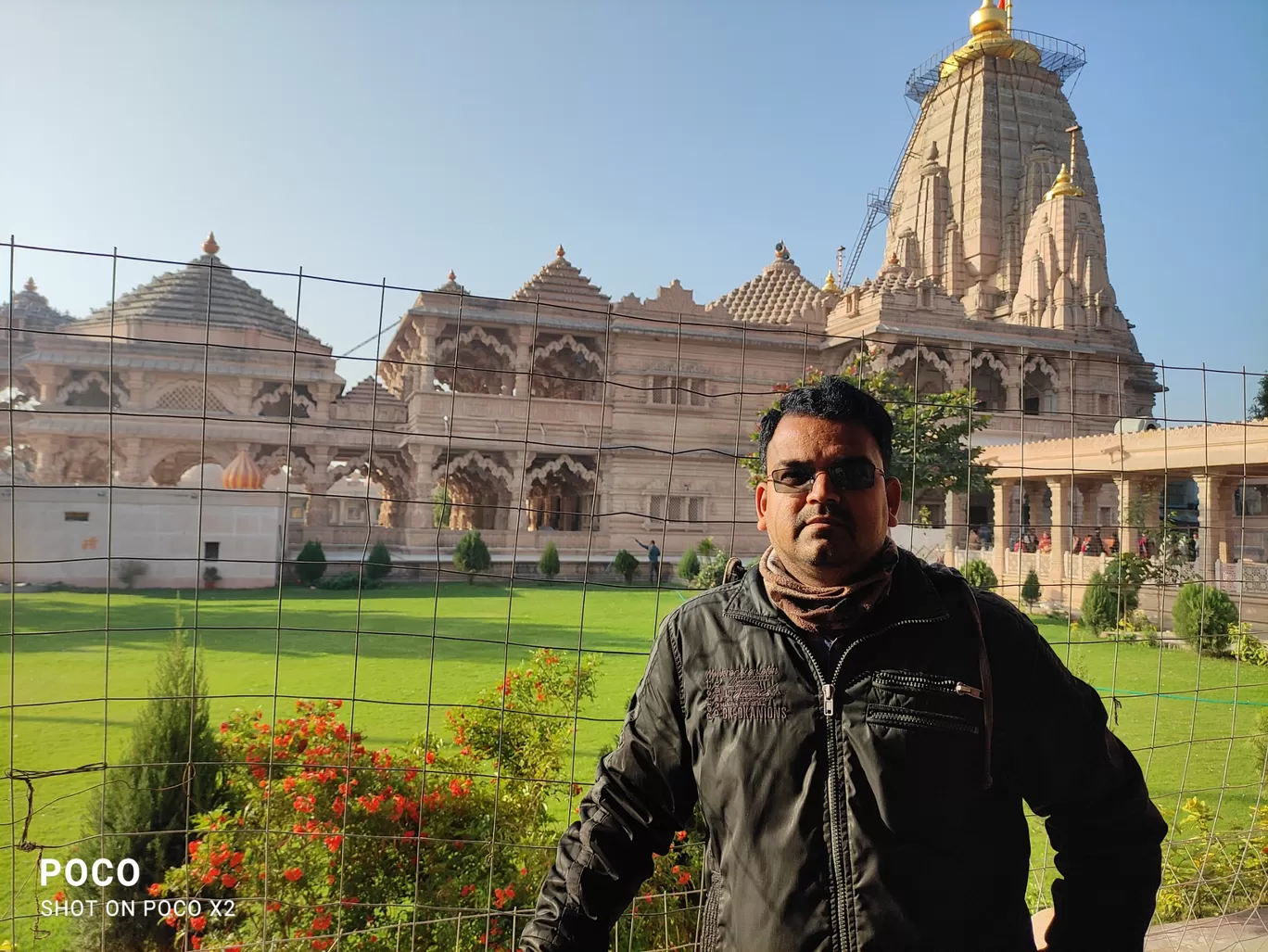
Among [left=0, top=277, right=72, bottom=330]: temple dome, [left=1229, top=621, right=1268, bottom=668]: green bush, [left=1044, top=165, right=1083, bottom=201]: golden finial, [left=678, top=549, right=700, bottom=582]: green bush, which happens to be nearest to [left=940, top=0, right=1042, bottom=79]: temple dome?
[left=1044, top=165, right=1083, bottom=201]: golden finial

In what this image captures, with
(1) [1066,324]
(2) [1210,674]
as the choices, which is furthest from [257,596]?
(1) [1066,324]

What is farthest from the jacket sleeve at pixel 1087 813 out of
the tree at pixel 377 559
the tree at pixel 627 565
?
the tree at pixel 377 559

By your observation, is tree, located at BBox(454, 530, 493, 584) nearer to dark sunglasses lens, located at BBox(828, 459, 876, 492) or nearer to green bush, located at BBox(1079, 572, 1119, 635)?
green bush, located at BBox(1079, 572, 1119, 635)

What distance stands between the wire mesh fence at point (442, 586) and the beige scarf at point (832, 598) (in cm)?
86

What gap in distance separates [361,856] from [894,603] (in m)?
2.45

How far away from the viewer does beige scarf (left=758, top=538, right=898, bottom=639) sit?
1.38 meters

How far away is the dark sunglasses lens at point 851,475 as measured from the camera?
4.64 ft

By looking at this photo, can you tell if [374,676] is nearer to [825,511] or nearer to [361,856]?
[361,856]

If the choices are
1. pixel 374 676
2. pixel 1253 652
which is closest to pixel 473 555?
pixel 374 676

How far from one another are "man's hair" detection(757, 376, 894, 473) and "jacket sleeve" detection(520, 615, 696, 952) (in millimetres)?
467

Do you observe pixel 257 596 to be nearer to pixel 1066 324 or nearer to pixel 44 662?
pixel 44 662

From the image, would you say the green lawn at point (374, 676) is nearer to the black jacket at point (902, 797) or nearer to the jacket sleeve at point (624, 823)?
the jacket sleeve at point (624, 823)

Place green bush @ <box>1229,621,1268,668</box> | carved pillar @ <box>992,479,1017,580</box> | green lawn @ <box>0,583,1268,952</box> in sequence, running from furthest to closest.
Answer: carved pillar @ <box>992,479,1017,580</box> → green bush @ <box>1229,621,1268,668</box> → green lawn @ <box>0,583,1268,952</box>

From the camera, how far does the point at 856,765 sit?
1302 millimetres
